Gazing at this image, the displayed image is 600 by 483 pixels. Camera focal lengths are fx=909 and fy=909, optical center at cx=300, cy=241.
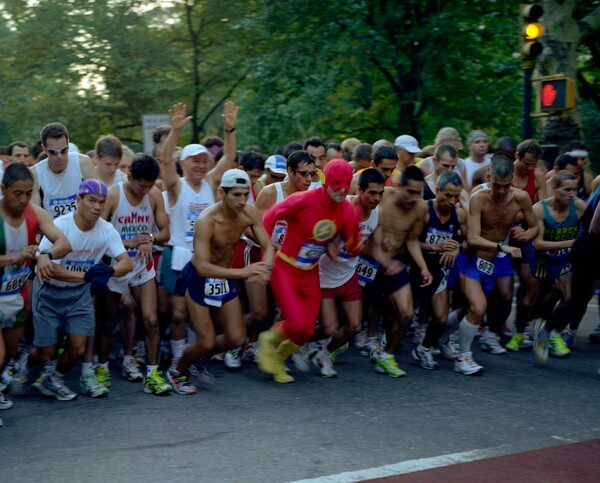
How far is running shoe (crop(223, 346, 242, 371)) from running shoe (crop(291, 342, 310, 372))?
514mm

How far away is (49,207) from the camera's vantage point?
8.18 metres

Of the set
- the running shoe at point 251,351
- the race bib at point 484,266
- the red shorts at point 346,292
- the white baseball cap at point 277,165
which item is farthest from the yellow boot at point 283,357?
the white baseball cap at point 277,165

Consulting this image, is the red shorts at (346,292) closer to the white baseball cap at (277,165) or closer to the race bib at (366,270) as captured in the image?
the race bib at (366,270)

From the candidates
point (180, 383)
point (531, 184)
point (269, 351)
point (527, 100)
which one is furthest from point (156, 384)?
point (527, 100)

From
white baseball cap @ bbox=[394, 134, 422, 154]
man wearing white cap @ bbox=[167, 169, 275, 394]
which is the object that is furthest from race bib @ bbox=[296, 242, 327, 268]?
white baseball cap @ bbox=[394, 134, 422, 154]

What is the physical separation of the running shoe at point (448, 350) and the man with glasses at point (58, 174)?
3.77 m

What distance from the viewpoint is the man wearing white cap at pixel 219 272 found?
711 centimetres

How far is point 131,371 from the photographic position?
786 centimetres

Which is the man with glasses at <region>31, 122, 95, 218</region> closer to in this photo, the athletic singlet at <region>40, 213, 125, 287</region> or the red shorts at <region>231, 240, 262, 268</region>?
→ the athletic singlet at <region>40, 213, 125, 287</region>

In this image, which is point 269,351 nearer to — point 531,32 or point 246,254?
point 246,254

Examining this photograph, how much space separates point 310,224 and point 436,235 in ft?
4.91

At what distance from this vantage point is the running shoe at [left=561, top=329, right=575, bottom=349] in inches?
373

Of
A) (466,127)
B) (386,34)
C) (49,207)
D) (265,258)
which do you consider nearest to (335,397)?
(265,258)

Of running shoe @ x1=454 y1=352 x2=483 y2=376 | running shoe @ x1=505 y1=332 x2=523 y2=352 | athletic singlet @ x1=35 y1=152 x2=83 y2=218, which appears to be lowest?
running shoe @ x1=505 y1=332 x2=523 y2=352
